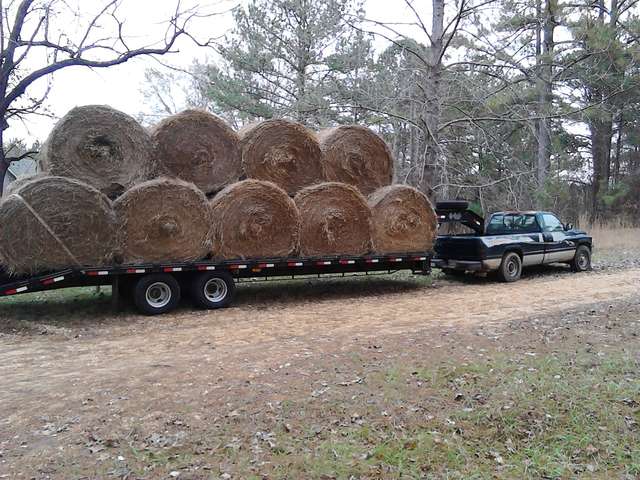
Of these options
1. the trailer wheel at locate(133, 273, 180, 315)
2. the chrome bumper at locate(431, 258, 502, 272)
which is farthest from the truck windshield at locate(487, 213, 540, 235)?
the trailer wheel at locate(133, 273, 180, 315)

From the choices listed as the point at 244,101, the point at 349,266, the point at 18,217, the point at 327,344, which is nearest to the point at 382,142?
the point at 349,266

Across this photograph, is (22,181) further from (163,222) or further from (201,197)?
(201,197)

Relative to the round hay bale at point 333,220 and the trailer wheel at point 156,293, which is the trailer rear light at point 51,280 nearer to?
the trailer wheel at point 156,293

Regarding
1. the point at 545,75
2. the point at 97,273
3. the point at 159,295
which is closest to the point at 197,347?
the point at 97,273

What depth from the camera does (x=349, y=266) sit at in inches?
428

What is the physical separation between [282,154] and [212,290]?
277 centimetres

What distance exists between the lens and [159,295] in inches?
368

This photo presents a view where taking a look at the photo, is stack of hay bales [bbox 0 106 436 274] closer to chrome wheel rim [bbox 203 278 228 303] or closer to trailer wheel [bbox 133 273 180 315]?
trailer wheel [bbox 133 273 180 315]

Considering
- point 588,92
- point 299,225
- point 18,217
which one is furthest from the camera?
point 588,92

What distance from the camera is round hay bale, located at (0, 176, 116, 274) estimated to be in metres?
8.02

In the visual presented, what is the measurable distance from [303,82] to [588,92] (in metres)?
14.3

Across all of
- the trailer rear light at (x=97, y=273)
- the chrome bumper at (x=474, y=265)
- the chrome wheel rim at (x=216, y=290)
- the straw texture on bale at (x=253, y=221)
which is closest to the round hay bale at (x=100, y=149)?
the trailer rear light at (x=97, y=273)

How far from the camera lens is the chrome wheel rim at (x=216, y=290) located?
9668 millimetres

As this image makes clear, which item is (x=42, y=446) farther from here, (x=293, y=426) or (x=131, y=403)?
(x=293, y=426)
